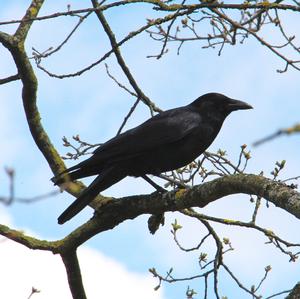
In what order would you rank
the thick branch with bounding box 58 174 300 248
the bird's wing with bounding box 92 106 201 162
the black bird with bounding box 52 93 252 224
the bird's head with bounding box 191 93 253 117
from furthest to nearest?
the bird's head with bounding box 191 93 253 117 → the bird's wing with bounding box 92 106 201 162 → the black bird with bounding box 52 93 252 224 → the thick branch with bounding box 58 174 300 248

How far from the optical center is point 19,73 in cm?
497

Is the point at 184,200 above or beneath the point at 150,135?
beneath

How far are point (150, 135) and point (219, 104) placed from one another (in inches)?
36.5

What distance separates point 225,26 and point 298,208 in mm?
2545

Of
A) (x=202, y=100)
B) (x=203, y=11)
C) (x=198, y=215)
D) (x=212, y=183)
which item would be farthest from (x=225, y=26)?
(x=212, y=183)

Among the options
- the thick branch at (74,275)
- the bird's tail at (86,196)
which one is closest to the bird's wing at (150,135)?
the bird's tail at (86,196)

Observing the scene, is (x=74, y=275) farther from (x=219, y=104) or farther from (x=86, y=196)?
(x=219, y=104)

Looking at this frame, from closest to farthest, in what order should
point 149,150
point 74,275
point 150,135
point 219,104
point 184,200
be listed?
point 184,200 → point 74,275 → point 149,150 → point 150,135 → point 219,104

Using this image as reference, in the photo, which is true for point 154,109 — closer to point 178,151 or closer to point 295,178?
point 178,151

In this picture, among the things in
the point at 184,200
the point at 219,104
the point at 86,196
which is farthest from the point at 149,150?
the point at 184,200

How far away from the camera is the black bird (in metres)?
4.95

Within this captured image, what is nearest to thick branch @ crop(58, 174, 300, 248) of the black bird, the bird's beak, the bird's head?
the black bird

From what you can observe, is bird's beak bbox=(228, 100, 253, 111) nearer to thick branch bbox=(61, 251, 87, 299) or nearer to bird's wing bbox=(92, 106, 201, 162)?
bird's wing bbox=(92, 106, 201, 162)

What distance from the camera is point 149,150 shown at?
5363mm
